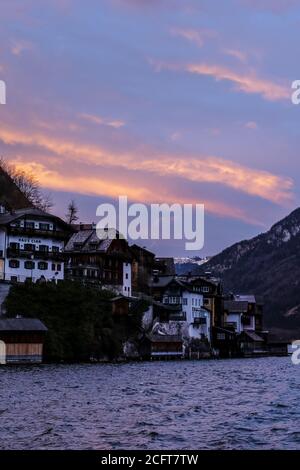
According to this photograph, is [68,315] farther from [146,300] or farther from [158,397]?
[158,397]

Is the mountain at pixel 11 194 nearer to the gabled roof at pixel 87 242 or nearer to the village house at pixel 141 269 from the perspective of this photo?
the gabled roof at pixel 87 242

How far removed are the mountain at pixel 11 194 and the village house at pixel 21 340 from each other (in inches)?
2429

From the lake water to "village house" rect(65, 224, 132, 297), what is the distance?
71.5 meters

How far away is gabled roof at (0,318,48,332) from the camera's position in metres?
95.1

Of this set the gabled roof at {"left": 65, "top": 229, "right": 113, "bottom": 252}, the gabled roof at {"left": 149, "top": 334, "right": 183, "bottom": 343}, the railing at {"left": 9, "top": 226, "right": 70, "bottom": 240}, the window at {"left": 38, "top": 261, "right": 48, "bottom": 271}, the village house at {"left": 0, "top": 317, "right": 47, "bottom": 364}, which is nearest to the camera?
the village house at {"left": 0, "top": 317, "right": 47, "bottom": 364}

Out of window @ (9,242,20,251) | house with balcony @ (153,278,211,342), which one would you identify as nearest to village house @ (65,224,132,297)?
house with balcony @ (153,278,211,342)

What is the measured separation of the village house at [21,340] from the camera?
311 feet

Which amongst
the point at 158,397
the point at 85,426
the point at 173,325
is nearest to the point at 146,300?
the point at 173,325

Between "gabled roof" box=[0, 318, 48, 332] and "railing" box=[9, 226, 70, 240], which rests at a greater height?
"railing" box=[9, 226, 70, 240]

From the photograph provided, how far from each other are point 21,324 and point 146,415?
59.0 meters

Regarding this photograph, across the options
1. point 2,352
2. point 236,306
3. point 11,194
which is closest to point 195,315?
point 236,306

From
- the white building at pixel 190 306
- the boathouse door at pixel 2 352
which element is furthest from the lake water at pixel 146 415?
the white building at pixel 190 306

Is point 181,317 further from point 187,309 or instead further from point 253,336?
point 253,336

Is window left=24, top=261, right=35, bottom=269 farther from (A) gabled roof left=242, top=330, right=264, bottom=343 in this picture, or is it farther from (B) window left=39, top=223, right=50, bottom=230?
(A) gabled roof left=242, top=330, right=264, bottom=343
